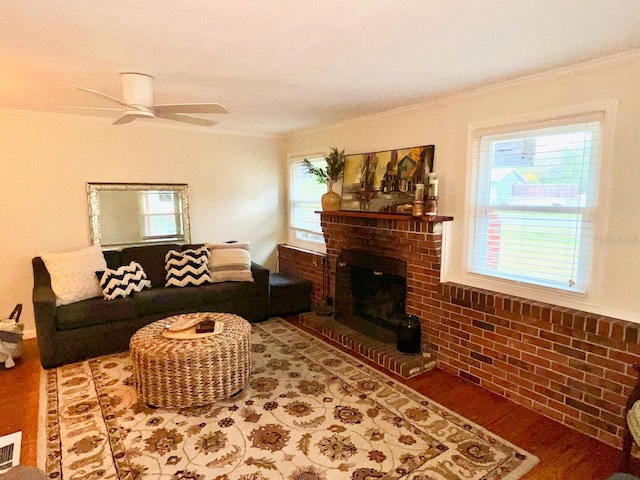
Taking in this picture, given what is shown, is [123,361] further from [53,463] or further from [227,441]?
[227,441]

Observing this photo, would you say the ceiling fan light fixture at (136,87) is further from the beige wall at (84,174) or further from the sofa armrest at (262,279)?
the sofa armrest at (262,279)

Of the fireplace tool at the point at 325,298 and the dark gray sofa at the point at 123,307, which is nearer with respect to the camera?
the dark gray sofa at the point at 123,307

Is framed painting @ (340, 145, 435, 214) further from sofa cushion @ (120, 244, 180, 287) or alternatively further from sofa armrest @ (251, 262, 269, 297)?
sofa cushion @ (120, 244, 180, 287)

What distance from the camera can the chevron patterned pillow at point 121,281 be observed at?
3.58 m

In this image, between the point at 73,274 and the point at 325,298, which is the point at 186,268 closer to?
the point at 73,274

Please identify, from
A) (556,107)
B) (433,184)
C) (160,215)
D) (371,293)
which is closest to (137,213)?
(160,215)

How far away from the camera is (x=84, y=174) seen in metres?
4.00

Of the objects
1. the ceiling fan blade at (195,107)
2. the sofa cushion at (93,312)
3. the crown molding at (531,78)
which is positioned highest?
the crown molding at (531,78)

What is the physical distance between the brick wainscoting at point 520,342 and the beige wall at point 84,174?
1.98 metres

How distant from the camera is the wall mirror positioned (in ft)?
13.5

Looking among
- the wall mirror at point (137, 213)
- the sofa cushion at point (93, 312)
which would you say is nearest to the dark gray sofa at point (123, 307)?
the sofa cushion at point (93, 312)

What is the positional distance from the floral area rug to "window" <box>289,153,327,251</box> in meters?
2.17

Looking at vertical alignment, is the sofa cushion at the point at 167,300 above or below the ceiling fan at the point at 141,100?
below

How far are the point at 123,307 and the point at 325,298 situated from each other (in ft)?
6.86
